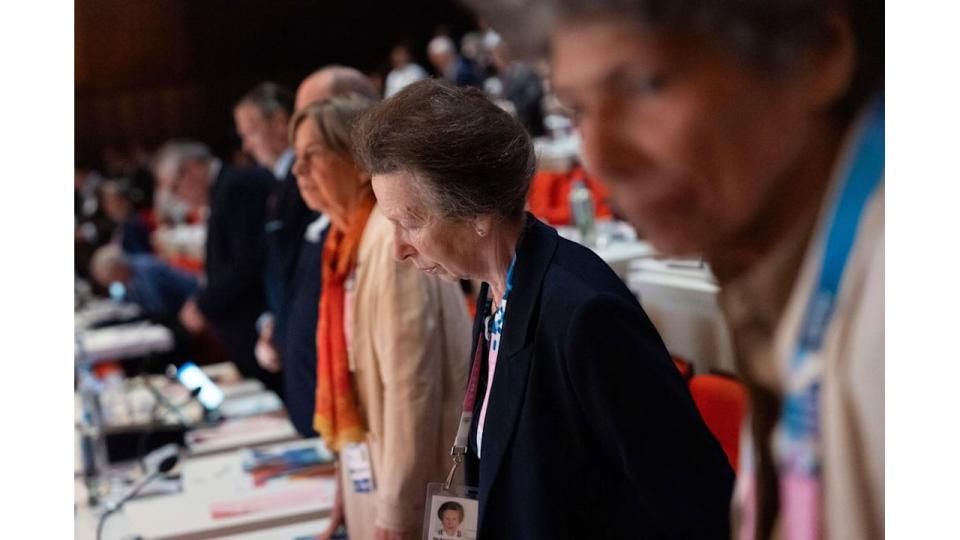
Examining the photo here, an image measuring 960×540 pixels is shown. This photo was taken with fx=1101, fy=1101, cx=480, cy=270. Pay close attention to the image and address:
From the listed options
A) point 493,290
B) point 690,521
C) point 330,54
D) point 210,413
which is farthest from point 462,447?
point 210,413

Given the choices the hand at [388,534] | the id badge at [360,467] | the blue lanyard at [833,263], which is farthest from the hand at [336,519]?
the blue lanyard at [833,263]

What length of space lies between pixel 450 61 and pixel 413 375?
114 inches

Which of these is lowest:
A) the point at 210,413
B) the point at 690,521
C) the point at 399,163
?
the point at 210,413

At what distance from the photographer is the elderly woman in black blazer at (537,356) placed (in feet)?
5.32

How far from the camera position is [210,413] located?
550 centimetres

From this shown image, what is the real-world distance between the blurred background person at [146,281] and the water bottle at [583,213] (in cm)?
434

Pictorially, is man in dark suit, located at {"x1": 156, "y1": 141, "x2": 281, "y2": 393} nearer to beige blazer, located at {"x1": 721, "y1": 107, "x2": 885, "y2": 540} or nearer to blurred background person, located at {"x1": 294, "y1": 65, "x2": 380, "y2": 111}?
blurred background person, located at {"x1": 294, "y1": 65, "x2": 380, "y2": 111}

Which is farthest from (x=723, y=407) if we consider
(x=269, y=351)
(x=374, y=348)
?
(x=269, y=351)

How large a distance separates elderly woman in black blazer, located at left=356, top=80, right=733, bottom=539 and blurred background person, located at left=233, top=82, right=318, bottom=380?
1.85m

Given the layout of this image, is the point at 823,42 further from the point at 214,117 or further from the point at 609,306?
the point at 214,117

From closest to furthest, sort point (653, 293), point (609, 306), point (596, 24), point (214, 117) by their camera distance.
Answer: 1. point (609, 306)
2. point (596, 24)
3. point (653, 293)
4. point (214, 117)

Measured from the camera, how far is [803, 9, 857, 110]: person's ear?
165cm

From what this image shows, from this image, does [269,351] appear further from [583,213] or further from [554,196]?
[583,213]

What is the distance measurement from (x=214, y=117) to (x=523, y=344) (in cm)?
410
